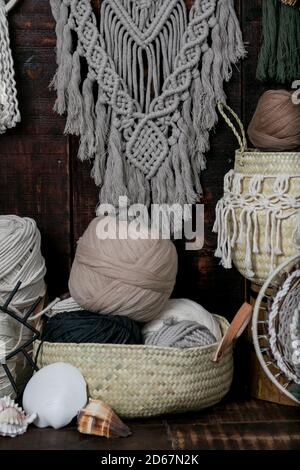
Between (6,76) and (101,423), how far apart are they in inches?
32.1

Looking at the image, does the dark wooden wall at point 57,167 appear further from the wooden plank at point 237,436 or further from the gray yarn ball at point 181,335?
the wooden plank at point 237,436

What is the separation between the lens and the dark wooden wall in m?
1.83

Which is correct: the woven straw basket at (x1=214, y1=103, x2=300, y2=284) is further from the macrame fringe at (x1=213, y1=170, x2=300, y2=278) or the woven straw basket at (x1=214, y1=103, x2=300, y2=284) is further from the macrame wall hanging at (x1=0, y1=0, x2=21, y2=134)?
the macrame wall hanging at (x1=0, y1=0, x2=21, y2=134)

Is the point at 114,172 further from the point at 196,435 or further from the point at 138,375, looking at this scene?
the point at 196,435

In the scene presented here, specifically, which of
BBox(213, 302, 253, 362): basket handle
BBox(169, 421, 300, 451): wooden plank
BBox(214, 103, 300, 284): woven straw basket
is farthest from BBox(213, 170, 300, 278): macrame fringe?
BBox(169, 421, 300, 451): wooden plank

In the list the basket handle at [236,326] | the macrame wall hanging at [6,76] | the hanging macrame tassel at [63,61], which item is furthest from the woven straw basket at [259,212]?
the macrame wall hanging at [6,76]

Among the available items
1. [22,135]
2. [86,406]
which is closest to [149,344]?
[86,406]

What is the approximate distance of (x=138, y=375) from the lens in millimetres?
1528

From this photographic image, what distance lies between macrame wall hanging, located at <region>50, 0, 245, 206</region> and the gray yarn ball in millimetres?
352

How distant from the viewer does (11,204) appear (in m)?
1.87

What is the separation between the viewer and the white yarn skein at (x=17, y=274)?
1635 millimetres

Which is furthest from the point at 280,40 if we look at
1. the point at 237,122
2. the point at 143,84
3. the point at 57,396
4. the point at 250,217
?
the point at 57,396

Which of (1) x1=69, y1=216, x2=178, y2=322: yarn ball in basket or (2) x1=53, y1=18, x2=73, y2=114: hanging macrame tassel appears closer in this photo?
(1) x1=69, y1=216, x2=178, y2=322: yarn ball in basket
